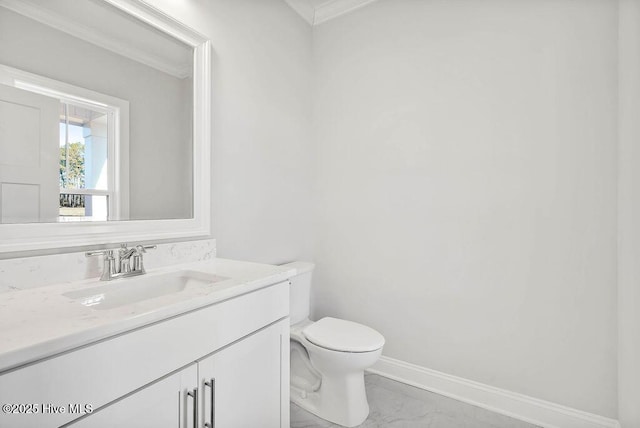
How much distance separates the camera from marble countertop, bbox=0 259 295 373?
0.58m

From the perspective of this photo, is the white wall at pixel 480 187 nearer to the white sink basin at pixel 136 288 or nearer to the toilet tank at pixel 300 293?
the toilet tank at pixel 300 293

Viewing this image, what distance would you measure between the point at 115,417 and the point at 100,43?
1286 millimetres

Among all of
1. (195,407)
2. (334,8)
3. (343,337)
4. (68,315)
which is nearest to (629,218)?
(343,337)

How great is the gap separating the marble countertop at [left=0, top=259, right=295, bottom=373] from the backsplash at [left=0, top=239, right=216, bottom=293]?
Answer: 0.03 metres

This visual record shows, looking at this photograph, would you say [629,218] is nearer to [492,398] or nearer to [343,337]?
[492,398]

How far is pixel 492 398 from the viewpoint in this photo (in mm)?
1688

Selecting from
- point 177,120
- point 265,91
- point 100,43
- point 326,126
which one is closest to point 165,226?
point 177,120

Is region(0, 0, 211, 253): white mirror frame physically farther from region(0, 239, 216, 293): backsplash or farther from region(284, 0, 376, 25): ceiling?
region(284, 0, 376, 25): ceiling

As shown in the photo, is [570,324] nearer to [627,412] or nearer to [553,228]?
[627,412]

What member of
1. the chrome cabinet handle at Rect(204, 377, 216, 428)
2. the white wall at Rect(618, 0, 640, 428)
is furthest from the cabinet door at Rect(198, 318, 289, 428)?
the white wall at Rect(618, 0, 640, 428)

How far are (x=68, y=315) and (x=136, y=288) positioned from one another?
0.40m

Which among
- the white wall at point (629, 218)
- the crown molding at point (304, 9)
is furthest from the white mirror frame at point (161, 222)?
the white wall at point (629, 218)

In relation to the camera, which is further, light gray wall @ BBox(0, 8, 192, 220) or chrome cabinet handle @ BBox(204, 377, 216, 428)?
light gray wall @ BBox(0, 8, 192, 220)

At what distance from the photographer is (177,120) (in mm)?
1464
